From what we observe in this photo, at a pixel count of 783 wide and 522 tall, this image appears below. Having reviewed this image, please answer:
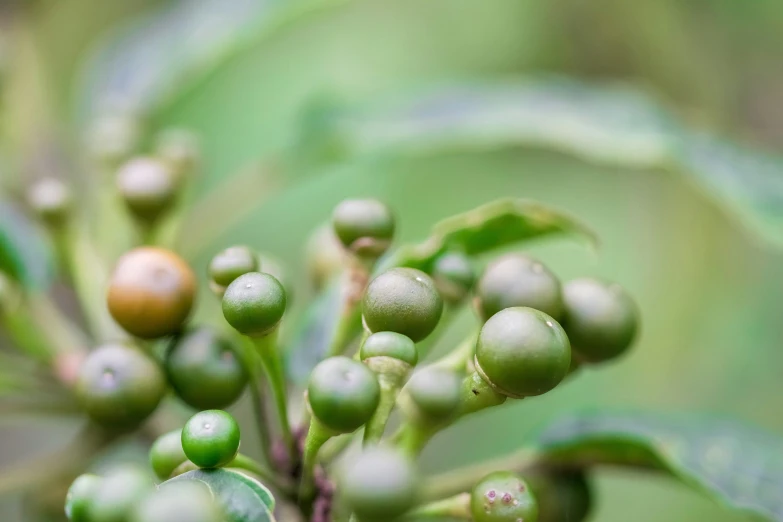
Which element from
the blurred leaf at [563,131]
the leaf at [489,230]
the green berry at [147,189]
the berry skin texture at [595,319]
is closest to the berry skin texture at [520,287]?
the berry skin texture at [595,319]

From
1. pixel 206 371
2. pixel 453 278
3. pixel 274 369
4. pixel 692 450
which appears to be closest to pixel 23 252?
pixel 206 371

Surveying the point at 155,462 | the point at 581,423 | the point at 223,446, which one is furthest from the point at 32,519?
the point at 581,423

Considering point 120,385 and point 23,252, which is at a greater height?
point 23,252

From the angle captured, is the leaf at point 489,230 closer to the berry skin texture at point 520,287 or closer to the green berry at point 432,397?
the berry skin texture at point 520,287

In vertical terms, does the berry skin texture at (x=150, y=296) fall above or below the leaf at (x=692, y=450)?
below

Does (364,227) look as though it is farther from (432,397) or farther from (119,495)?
(119,495)

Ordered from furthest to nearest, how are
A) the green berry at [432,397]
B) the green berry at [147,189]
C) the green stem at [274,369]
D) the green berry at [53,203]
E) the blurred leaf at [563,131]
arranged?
the blurred leaf at [563,131]
the green berry at [53,203]
the green berry at [147,189]
the green stem at [274,369]
the green berry at [432,397]
